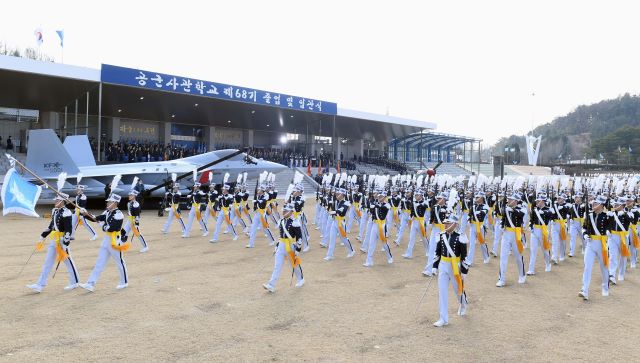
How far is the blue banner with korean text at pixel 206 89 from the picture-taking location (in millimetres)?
26438

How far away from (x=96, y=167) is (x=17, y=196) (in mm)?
17582

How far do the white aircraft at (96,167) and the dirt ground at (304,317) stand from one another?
40.5 ft

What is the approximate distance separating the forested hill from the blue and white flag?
87733 millimetres

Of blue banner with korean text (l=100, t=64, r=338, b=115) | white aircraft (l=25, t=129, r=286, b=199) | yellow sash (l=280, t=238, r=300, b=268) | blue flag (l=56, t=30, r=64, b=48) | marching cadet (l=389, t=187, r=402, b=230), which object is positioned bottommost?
yellow sash (l=280, t=238, r=300, b=268)

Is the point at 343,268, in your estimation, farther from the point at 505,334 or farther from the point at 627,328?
the point at 627,328

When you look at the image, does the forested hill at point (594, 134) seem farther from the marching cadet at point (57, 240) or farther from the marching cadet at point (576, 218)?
the marching cadet at point (57, 240)

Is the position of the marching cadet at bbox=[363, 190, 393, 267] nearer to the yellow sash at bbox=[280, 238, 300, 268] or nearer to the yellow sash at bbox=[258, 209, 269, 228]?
the yellow sash at bbox=[280, 238, 300, 268]

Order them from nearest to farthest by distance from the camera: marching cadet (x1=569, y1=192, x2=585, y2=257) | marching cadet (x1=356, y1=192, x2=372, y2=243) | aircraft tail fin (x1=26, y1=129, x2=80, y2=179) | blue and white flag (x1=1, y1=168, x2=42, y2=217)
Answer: blue and white flag (x1=1, y1=168, x2=42, y2=217) → marching cadet (x1=569, y1=192, x2=585, y2=257) → marching cadet (x1=356, y1=192, x2=372, y2=243) → aircraft tail fin (x1=26, y1=129, x2=80, y2=179)

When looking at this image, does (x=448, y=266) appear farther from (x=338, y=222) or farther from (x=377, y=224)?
(x=338, y=222)

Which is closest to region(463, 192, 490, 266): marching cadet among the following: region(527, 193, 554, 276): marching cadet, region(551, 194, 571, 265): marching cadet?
region(527, 193, 554, 276): marching cadet

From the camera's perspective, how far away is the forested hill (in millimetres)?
78312

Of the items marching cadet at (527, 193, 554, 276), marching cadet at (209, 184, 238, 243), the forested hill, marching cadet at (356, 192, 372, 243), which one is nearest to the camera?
marching cadet at (527, 193, 554, 276)

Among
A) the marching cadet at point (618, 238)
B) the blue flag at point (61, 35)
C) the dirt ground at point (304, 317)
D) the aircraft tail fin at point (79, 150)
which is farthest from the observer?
the blue flag at point (61, 35)

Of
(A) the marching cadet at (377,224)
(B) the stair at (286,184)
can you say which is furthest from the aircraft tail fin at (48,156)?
(A) the marching cadet at (377,224)
